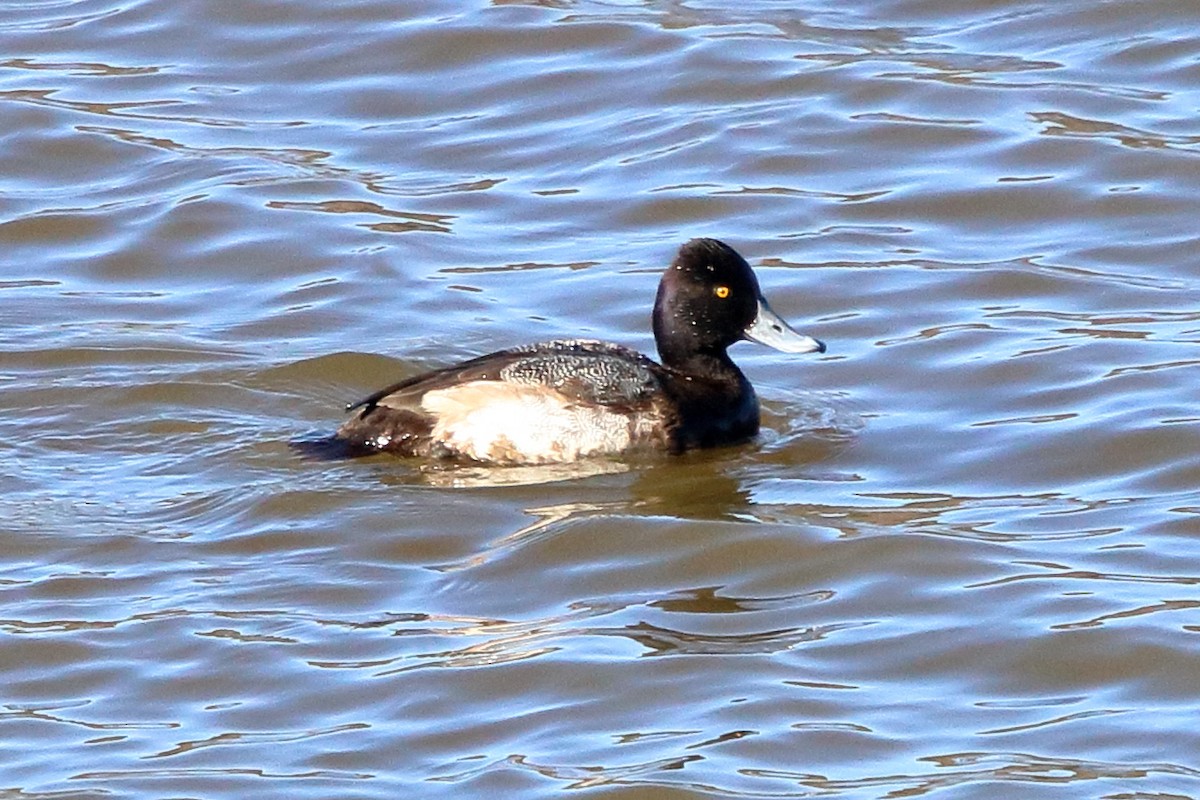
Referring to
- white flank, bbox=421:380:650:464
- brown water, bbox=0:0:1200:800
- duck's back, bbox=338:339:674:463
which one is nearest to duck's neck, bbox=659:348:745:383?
brown water, bbox=0:0:1200:800

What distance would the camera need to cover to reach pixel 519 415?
9.23 metres

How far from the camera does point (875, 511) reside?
Answer: 8508mm

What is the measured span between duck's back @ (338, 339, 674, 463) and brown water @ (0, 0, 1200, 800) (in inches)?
6.2

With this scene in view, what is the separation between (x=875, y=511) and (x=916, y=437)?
0.97 meters

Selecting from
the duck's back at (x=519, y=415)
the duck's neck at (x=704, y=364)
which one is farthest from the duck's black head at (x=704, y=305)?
the duck's back at (x=519, y=415)

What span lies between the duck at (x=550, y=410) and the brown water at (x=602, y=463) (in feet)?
0.43

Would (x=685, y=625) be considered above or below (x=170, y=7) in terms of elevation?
below

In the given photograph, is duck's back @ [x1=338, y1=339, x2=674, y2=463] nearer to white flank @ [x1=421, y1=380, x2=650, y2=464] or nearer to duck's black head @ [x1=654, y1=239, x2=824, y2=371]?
white flank @ [x1=421, y1=380, x2=650, y2=464]

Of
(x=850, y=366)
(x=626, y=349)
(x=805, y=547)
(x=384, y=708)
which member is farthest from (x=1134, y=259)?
(x=384, y=708)

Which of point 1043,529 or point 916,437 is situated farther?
point 916,437

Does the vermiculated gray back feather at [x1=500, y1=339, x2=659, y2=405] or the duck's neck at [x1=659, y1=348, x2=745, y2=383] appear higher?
the vermiculated gray back feather at [x1=500, y1=339, x2=659, y2=405]

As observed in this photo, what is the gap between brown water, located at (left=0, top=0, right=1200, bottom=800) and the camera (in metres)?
6.59

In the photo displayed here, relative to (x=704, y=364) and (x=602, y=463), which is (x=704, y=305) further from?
(x=602, y=463)

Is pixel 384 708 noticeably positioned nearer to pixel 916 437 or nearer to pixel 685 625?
pixel 685 625
